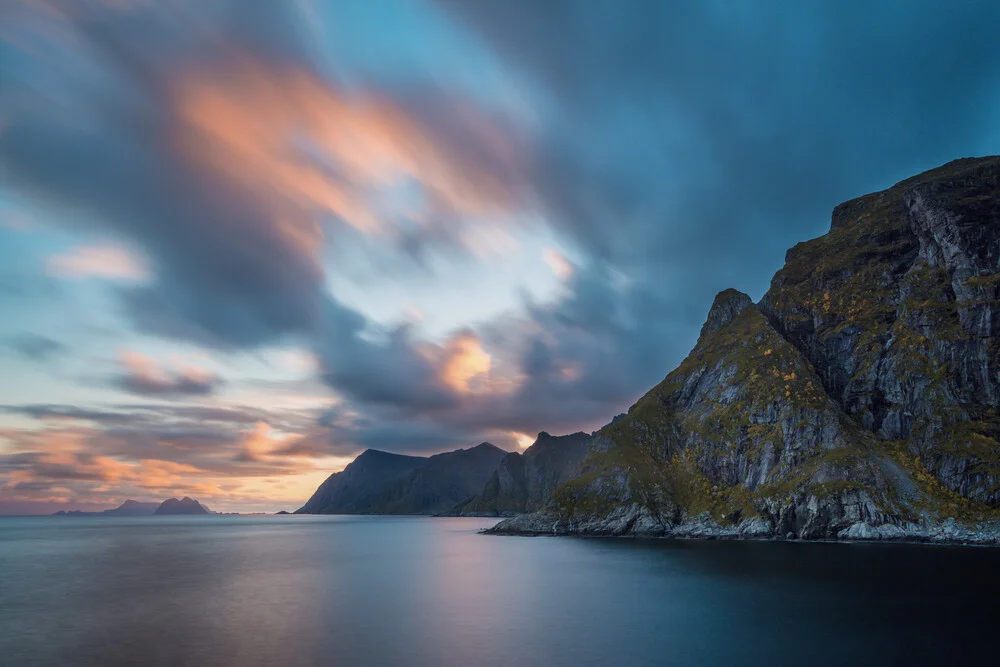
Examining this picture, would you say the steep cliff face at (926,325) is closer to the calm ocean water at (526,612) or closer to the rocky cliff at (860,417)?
the rocky cliff at (860,417)

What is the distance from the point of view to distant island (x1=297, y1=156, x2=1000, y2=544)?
127 meters

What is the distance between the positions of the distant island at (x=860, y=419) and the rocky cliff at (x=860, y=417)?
40 centimetres

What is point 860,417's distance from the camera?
16075 centimetres

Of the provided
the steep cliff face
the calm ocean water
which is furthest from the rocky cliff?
the calm ocean water

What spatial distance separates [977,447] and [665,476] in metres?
81.3

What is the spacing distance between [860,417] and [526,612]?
490 ft

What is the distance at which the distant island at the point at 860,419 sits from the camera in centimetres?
12719

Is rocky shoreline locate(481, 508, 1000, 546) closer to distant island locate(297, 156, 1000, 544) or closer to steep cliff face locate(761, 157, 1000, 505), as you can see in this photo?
Result: distant island locate(297, 156, 1000, 544)

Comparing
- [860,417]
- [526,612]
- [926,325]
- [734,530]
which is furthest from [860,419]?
[526,612]

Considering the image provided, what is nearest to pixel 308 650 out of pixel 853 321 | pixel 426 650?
pixel 426 650

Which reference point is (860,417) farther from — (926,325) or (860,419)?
(926,325)

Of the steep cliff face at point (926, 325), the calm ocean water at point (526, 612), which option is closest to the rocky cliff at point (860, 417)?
the steep cliff face at point (926, 325)

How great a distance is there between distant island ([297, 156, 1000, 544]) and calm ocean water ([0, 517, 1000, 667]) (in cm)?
3102

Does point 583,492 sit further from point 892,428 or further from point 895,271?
point 895,271
